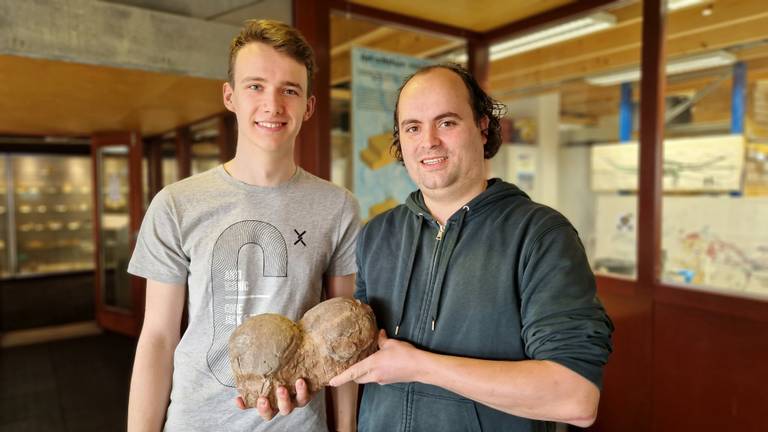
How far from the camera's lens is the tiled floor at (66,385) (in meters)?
3.57

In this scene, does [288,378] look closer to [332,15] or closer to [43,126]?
[332,15]

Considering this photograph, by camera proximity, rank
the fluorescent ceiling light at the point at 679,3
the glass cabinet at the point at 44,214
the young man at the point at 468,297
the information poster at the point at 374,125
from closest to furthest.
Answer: the young man at the point at 468,297
the fluorescent ceiling light at the point at 679,3
the information poster at the point at 374,125
the glass cabinet at the point at 44,214

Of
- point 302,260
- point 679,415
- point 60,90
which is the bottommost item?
point 679,415

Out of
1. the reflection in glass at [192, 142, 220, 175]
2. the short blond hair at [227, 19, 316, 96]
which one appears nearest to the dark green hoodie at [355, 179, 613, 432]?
the short blond hair at [227, 19, 316, 96]

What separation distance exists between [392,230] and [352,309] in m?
0.28

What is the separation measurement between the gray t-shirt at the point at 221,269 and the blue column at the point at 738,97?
3.95 m

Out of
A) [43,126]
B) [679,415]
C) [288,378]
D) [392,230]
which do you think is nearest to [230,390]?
[288,378]

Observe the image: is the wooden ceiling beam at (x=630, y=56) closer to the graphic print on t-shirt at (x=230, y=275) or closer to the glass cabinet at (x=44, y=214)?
the graphic print on t-shirt at (x=230, y=275)

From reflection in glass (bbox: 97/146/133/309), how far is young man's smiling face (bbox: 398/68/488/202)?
17.9 ft

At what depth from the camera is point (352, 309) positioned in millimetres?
1141

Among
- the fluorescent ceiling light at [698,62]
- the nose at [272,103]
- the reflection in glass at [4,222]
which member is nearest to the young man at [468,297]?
the nose at [272,103]

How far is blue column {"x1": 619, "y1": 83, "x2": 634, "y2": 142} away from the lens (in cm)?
463

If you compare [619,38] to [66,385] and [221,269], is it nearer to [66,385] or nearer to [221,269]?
[221,269]

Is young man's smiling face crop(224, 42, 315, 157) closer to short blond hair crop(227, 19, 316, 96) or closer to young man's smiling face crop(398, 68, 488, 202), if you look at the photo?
short blond hair crop(227, 19, 316, 96)
